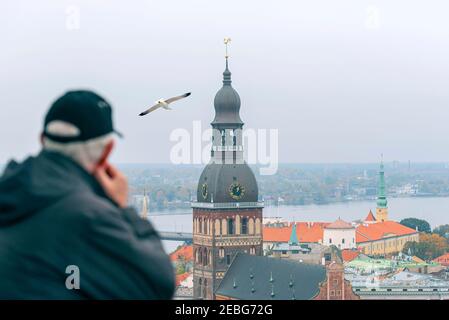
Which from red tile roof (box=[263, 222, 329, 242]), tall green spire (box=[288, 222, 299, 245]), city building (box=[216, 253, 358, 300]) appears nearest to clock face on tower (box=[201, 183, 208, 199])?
city building (box=[216, 253, 358, 300])

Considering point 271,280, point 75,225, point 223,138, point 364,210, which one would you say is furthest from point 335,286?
point 364,210

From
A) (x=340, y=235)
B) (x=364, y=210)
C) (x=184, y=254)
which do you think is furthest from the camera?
(x=364, y=210)

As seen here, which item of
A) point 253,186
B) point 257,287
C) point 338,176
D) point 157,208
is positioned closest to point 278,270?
point 257,287

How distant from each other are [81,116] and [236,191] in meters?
31.8

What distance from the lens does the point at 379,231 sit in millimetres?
52531

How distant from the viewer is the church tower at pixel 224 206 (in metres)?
32.9

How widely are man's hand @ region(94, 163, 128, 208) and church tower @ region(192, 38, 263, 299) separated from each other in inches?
1225

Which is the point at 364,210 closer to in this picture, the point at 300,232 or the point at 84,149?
the point at 300,232

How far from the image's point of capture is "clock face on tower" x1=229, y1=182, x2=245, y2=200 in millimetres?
33000

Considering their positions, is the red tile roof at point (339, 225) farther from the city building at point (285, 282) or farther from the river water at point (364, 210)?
the city building at point (285, 282)

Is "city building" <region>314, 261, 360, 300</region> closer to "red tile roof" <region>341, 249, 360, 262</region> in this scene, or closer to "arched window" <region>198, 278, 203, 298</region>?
"arched window" <region>198, 278, 203, 298</region>

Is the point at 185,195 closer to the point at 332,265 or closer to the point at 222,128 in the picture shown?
the point at 222,128

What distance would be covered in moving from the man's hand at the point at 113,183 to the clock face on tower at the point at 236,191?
31.4 meters

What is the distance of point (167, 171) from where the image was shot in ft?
114
